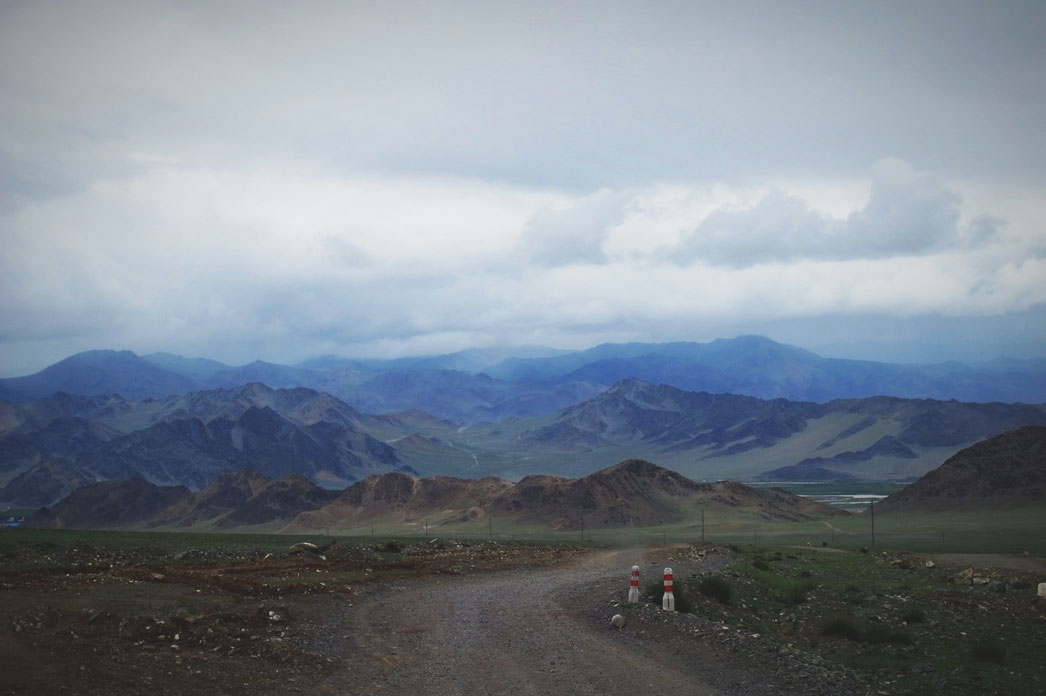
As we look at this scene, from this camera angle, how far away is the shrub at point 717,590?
20.0 meters

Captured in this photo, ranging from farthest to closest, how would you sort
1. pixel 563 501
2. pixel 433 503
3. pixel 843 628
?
pixel 433 503, pixel 563 501, pixel 843 628

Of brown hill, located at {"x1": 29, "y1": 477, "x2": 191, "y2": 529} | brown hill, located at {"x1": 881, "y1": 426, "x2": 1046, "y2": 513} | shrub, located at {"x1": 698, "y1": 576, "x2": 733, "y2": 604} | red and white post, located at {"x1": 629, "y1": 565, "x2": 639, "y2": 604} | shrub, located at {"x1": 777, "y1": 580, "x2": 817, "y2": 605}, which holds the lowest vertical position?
brown hill, located at {"x1": 29, "y1": 477, "x2": 191, "y2": 529}

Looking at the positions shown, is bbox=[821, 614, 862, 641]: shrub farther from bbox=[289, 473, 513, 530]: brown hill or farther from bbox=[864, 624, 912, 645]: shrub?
bbox=[289, 473, 513, 530]: brown hill

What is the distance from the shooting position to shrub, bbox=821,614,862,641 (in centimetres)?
1767

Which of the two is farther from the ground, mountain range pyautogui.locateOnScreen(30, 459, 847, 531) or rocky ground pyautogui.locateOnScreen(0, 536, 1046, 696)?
rocky ground pyautogui.locateOnScreen(0, 536, 1046, 696)

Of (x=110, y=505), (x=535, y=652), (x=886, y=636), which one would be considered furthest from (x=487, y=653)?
(x=110, y=505)

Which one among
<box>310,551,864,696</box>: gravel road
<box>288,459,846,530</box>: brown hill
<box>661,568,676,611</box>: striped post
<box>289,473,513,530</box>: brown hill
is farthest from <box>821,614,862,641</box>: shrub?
<box>289,473,513,530</box>: brown hill

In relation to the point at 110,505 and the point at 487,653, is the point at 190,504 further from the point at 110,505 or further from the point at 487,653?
the point at 487,653

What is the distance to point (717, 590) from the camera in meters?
20.2

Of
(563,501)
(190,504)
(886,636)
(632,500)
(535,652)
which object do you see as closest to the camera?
(535,652)

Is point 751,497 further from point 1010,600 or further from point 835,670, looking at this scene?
point 835,670

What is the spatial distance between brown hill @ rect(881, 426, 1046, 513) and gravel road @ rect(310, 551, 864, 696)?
3444 inches

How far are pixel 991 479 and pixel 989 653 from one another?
90860 mm

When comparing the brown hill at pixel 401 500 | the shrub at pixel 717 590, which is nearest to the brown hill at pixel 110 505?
the brown hill at pixel 401 500
